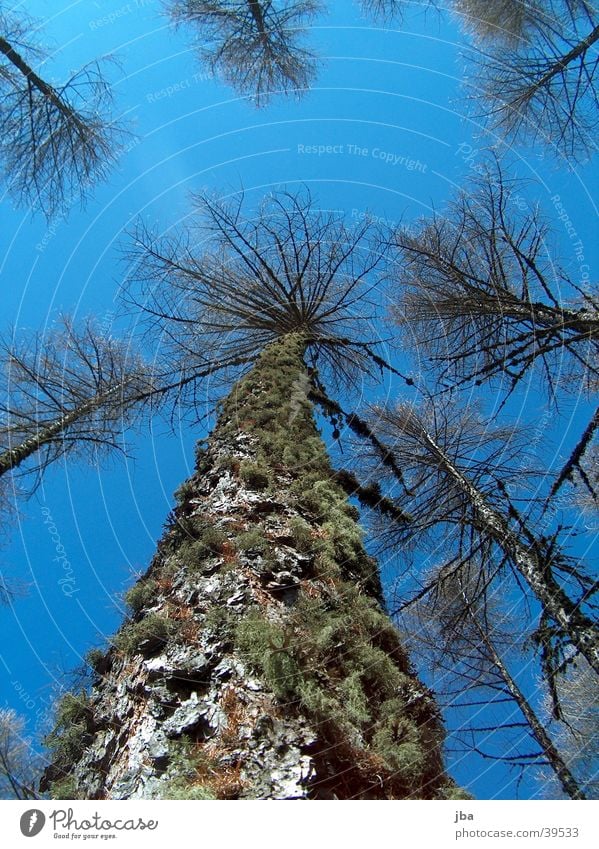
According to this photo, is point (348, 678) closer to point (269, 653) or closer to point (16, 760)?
point (269, 653)

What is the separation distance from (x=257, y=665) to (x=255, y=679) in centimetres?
7

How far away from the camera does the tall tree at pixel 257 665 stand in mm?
2145

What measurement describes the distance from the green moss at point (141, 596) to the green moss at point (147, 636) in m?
0.28

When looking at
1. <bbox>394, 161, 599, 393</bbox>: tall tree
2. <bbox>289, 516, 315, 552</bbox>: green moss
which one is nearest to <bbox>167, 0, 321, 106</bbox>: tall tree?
<bbox>394, 161, 599, 393</bbox>: tall tree

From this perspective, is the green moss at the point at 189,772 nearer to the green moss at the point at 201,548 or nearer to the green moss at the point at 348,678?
the green moss at the point at 348,678

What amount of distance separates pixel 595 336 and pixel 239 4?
21.0ft

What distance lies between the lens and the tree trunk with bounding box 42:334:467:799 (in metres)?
2.13

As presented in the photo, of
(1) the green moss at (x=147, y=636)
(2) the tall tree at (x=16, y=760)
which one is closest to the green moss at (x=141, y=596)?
(1) the green moss at (x=147, y=636)

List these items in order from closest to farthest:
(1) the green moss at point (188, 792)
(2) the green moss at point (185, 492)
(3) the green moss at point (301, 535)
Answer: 1. (1) the green moss at point (188, 792)
2. (3) the green moss at point (301, 535)
3. (2) the green moss at point (185, 492)

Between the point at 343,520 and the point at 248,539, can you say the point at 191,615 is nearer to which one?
the point at 248,539

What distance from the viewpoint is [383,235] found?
8883mm

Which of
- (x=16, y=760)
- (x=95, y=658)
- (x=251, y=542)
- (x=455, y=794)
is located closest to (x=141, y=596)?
(x=95, y=658)

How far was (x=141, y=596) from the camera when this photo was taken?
3.32m
